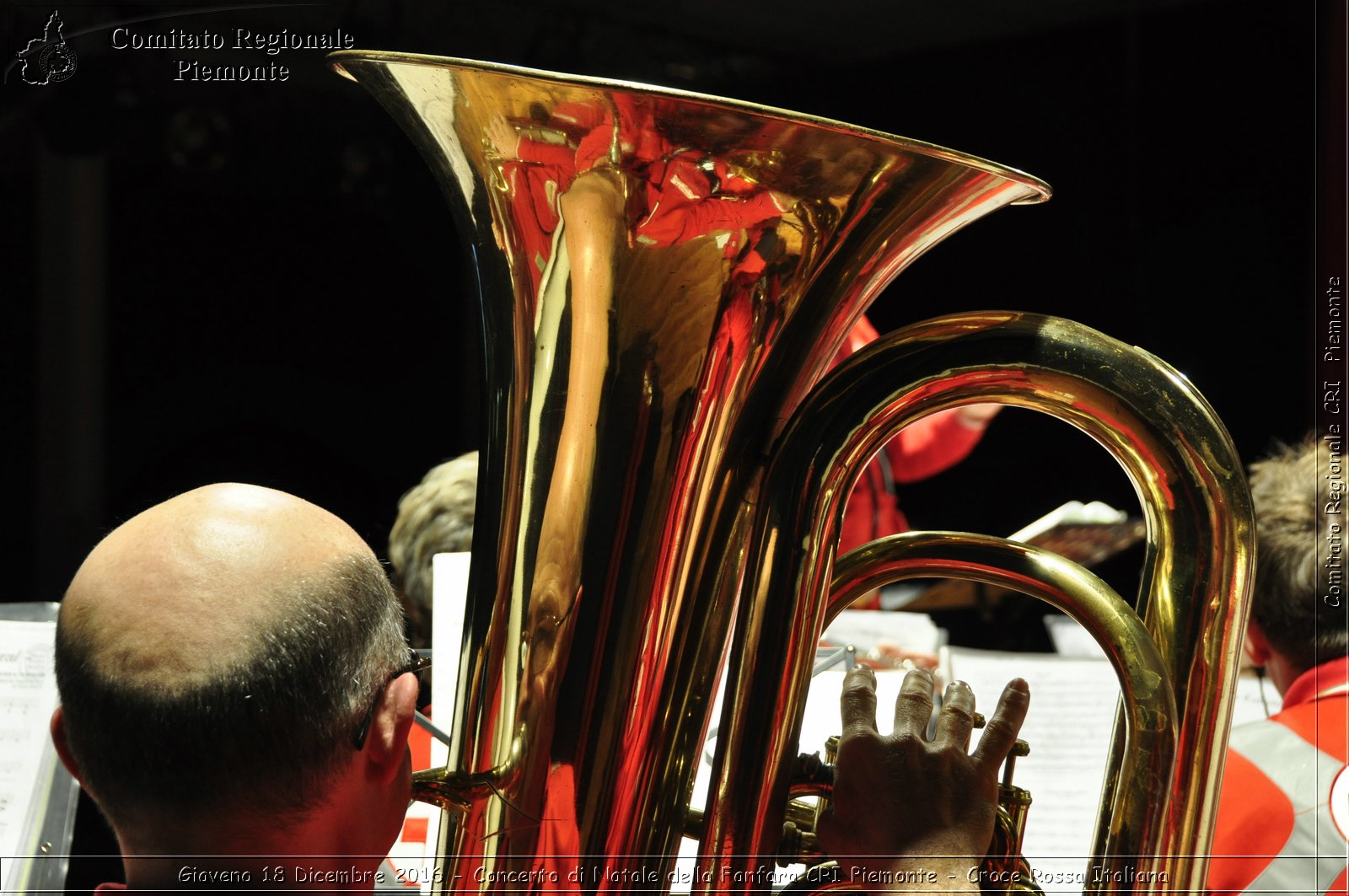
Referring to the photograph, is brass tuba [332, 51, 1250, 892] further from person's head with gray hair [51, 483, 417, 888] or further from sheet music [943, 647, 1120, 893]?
sheet music [943, 647, 1120, 893]

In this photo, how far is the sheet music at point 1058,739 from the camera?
5.41ft

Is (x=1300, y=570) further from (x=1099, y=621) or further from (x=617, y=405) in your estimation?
(x=617, y=405)

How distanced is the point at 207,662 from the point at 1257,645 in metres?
1.65

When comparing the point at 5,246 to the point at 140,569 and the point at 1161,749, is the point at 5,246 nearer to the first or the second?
the point at 140,569

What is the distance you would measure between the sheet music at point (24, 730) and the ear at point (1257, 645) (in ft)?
5.60

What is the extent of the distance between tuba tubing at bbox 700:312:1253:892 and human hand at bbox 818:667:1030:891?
5 centimetres

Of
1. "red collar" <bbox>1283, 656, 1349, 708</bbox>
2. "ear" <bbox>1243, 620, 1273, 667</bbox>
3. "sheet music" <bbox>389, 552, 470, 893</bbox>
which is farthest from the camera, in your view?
"ear" <bbox>1243, 620, 1273, 667</bbox>

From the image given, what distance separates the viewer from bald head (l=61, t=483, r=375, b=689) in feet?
2.62

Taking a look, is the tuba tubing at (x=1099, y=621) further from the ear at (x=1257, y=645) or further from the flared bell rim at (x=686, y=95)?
the ear at (x=1257, y=645)

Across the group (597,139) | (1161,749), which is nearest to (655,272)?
(597,139)

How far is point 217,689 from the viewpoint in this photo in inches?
31.4

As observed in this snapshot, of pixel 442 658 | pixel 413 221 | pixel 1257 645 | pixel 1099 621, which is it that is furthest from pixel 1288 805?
pixel 413 221

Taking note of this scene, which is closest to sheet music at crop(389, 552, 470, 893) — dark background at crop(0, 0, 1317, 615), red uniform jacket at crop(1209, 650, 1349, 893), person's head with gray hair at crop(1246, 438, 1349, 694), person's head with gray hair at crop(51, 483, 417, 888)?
person's head with gray hair at crop(51, 483, 417, 888)


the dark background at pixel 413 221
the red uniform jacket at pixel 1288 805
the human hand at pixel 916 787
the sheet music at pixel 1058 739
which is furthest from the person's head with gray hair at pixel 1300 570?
the dark background at pixel 413 221
